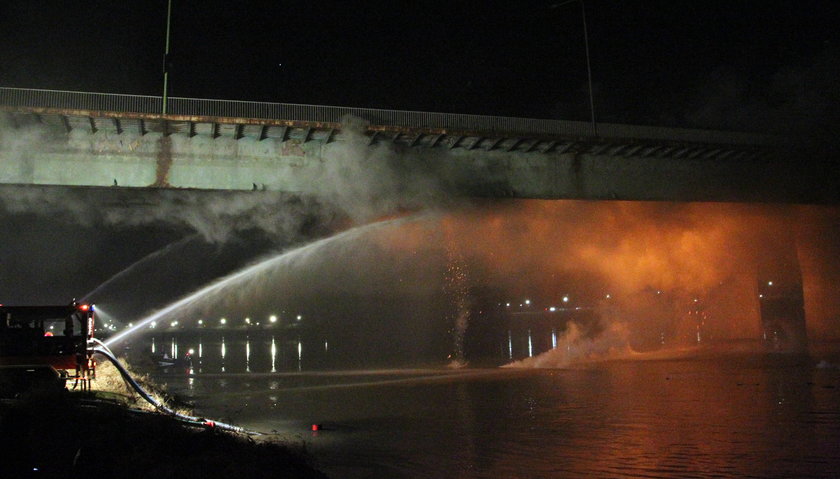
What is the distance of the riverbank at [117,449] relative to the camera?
771 cm

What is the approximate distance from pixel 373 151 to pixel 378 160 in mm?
398

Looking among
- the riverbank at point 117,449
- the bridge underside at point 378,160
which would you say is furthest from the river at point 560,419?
the bridge underside at point 378,160

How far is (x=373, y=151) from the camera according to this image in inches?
993

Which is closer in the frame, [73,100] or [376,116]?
[73,100]

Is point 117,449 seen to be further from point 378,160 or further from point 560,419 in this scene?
point 378,160

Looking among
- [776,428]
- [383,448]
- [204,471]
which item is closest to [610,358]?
[776,428]

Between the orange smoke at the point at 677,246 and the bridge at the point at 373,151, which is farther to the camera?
the orange smoke at the point at 677,246

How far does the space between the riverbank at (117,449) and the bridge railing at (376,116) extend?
45.1ft

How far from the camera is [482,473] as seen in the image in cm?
1160

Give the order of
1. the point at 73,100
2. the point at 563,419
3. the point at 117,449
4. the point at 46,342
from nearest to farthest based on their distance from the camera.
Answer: the point at 117,449 → the point at 563,419 → the point at 46,342 → the point at 73,100

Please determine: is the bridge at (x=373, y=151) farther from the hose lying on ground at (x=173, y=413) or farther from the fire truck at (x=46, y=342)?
the hose lying on ground at (x=173, y=413)

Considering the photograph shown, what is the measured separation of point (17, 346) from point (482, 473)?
13.4 m

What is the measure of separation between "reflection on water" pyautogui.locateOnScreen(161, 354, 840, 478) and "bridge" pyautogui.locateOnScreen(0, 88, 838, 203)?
7675 millimetres

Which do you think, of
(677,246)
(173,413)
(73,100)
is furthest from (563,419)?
(677,246)
